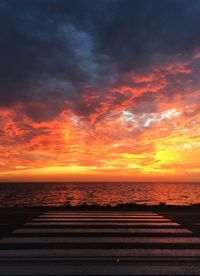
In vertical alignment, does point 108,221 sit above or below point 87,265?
above

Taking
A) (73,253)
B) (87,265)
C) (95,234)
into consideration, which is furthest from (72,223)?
(87,265)

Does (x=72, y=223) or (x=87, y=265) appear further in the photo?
(x=72, y=223)

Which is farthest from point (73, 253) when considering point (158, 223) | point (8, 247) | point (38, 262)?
point (158, 223)

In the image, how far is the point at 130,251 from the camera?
28.0 ft

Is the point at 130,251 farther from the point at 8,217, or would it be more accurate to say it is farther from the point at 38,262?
the point at 8,217

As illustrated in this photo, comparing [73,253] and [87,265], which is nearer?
[87,265]

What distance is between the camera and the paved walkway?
23.1ft

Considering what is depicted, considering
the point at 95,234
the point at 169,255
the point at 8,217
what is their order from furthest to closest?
1. the point at 8,217
2. the point at 95,234
3. the point at 169,255

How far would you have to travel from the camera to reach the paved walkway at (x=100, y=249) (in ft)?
23.1

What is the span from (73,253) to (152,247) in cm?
199

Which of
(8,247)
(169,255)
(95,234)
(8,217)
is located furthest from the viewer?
(8,217)

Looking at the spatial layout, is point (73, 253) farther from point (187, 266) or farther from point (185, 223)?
point (185, 223)

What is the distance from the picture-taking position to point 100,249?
874cm

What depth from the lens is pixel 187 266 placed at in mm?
7289
